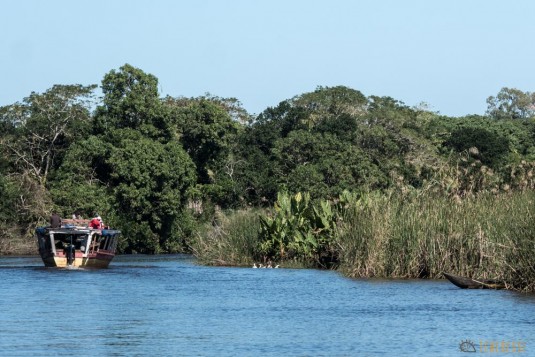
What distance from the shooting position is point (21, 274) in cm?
4541

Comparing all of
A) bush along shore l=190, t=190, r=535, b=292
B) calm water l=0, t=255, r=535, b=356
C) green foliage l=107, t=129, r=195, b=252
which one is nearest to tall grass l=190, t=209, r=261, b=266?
bush along shore l=190, t=190, r=535, b=292

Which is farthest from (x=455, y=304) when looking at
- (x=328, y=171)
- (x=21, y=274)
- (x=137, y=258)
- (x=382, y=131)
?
(x=382, y=131)

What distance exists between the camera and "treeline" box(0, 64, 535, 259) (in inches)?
2714

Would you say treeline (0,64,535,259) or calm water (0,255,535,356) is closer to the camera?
calm water (0,255,535,356)

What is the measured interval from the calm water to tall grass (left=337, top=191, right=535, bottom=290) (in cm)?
80

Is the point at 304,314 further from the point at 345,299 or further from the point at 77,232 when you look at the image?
the point at 77,232

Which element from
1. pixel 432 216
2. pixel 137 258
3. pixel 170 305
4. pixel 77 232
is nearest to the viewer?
pixel 170 305

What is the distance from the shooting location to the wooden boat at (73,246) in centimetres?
4909

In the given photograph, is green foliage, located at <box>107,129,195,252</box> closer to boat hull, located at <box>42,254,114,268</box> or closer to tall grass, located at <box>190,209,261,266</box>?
boat hull, located at <box>42,254,114,268</box>

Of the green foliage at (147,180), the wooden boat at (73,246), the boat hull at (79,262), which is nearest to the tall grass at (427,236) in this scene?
the wooden boat at (73,246)

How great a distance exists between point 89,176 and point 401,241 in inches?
1450

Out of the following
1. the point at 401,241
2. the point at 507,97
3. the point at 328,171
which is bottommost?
the point at 401,241

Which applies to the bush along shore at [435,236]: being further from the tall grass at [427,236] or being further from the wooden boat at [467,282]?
the wooden boat at [467,282]

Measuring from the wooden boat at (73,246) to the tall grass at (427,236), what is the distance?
14.3 m
